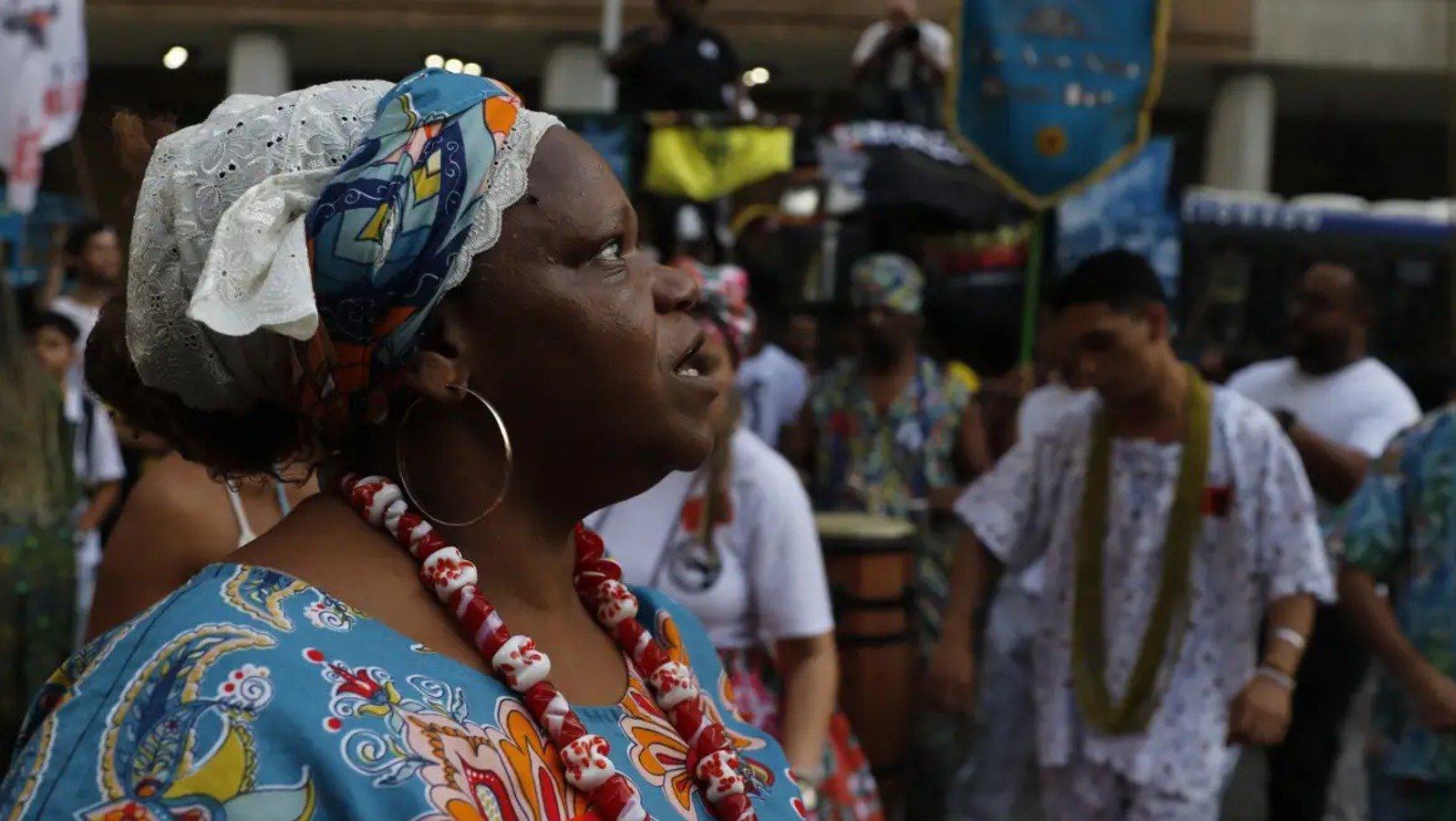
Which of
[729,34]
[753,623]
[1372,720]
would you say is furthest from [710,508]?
[729,34]

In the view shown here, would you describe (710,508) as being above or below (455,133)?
below

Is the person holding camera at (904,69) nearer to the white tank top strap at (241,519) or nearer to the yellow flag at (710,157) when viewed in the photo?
the yellow flag at (710,157)

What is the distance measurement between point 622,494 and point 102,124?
2.26 ft

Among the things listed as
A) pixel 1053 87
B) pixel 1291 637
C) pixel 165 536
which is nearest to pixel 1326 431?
pixel 1053 87

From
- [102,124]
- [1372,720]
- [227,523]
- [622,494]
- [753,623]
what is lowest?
[1372,720]

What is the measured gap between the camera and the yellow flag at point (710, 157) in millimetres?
8742

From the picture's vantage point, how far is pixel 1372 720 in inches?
205

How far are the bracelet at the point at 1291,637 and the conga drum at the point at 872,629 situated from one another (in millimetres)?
1009

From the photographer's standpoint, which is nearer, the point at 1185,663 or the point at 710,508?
the point at 710,508

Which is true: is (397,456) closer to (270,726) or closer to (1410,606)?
(270,726)

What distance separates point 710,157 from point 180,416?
6975mm

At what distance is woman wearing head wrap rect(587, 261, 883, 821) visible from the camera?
4.23 metres

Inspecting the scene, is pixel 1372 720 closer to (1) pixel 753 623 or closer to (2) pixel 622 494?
(1) pixel 753 623

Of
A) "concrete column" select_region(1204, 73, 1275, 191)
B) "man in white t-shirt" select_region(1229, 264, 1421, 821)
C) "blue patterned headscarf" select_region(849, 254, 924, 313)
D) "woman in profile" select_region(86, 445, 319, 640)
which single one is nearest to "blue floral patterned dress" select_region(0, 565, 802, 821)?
"woman in profile" select_region(86, 445, 319, 640)
